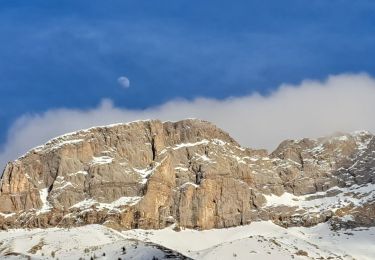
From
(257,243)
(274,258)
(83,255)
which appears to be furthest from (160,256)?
(257,243)

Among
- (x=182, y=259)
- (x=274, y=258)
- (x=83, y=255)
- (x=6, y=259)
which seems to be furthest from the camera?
(x=274, y=258)

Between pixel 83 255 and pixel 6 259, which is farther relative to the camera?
pixel 83 255

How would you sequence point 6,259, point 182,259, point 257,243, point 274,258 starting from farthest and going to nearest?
point 257,243 < point 274,258 < point 6,259 < point 182,259

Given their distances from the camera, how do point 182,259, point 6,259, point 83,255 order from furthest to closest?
point 83,255, point 6,259, point 182,259

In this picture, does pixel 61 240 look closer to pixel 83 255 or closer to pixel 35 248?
pixel 35 248

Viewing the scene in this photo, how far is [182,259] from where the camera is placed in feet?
312

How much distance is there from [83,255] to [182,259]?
1803 cm

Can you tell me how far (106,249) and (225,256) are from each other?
77565 mm

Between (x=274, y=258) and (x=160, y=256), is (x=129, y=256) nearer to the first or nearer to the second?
(x=160, y=256)

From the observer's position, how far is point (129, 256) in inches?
3930

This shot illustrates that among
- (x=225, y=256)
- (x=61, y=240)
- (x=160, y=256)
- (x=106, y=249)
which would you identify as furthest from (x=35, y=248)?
(x=160, y=256)

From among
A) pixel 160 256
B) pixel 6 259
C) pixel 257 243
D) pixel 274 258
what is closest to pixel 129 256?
pixel 160 256

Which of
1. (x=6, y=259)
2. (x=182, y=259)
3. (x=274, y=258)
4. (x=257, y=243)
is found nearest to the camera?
(x=182, y=259)

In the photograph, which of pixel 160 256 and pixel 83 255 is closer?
pixel 160 256
